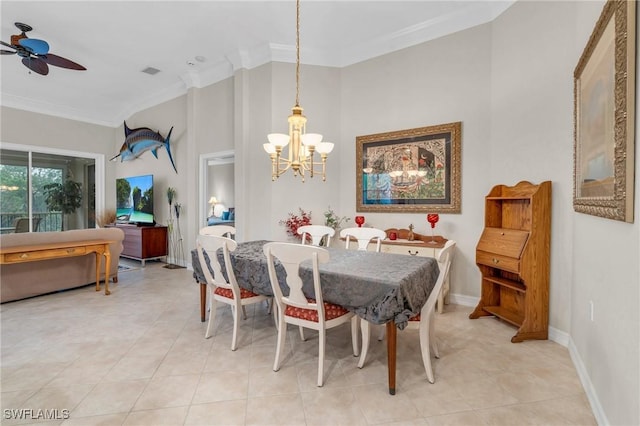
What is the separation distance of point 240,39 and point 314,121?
1.52 m

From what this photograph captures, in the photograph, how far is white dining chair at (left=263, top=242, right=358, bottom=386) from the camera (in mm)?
1949

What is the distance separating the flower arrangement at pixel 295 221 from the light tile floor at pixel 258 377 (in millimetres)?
1360

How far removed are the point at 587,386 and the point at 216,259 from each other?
2791mm

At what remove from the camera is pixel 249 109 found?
458 cm

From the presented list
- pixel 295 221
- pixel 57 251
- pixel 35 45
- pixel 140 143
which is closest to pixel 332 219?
pixel 295 221

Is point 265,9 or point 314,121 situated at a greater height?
point 265,9

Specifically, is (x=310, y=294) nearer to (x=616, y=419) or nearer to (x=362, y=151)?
(x=616, y=419)

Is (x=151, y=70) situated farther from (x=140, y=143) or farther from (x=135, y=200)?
(x=135, y=200)

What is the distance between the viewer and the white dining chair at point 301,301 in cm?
195

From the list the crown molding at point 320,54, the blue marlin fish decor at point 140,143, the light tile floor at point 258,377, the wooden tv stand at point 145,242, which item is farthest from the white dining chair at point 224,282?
the blue marlin fish decor at point 140,143

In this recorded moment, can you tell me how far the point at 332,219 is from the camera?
4.34 metres

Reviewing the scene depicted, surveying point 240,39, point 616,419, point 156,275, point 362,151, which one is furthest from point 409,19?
point 156,275

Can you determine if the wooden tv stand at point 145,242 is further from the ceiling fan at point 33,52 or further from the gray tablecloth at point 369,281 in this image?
the gray tablecloth at point 369,281

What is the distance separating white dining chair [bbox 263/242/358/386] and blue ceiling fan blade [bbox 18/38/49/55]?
3.81 m
